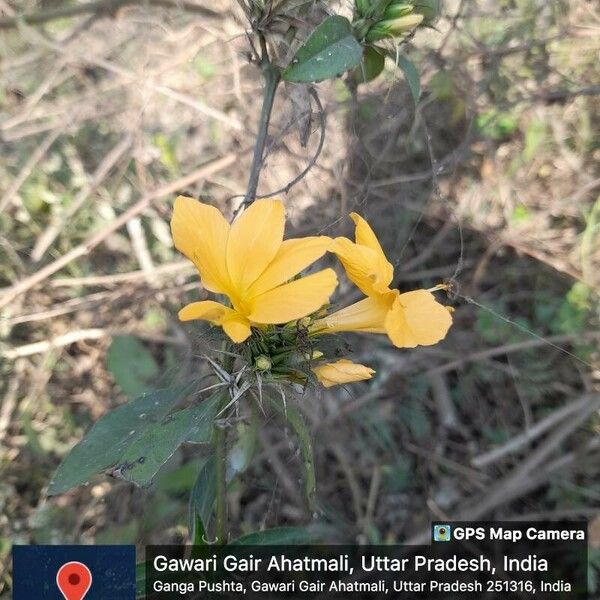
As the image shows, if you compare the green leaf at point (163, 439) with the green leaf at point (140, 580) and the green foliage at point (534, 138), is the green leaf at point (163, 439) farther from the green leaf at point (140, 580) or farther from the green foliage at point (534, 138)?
the green foliage at point (534, 138)

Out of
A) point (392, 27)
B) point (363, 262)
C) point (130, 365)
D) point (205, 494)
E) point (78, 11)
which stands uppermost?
point (78, 11)

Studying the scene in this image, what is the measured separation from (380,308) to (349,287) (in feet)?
3.30

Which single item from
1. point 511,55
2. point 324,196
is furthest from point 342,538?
point 511,55

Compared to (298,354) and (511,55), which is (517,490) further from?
(511,55)

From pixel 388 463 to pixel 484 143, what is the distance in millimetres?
1197

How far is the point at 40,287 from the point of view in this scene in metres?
2.00

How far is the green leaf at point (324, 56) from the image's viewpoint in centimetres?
84

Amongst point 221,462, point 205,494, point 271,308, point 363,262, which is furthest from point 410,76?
point 205,494

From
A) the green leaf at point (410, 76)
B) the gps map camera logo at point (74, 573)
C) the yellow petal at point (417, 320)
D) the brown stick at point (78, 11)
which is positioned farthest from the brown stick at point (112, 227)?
the yellow petal at point (417, 320)

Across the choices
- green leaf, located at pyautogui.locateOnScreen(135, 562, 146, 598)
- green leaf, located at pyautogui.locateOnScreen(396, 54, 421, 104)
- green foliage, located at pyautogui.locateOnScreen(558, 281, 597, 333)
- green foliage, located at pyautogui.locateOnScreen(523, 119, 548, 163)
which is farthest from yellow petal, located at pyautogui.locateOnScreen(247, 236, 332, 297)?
green foliage, located at pyautogui.locateOnScreen(523, 119, 548, 163)

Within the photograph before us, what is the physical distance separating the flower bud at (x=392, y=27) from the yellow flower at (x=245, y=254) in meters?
0.35

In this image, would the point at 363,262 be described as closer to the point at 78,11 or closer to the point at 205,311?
the point at 205,311

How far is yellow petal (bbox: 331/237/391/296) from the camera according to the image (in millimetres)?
771

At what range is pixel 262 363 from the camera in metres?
0.81
